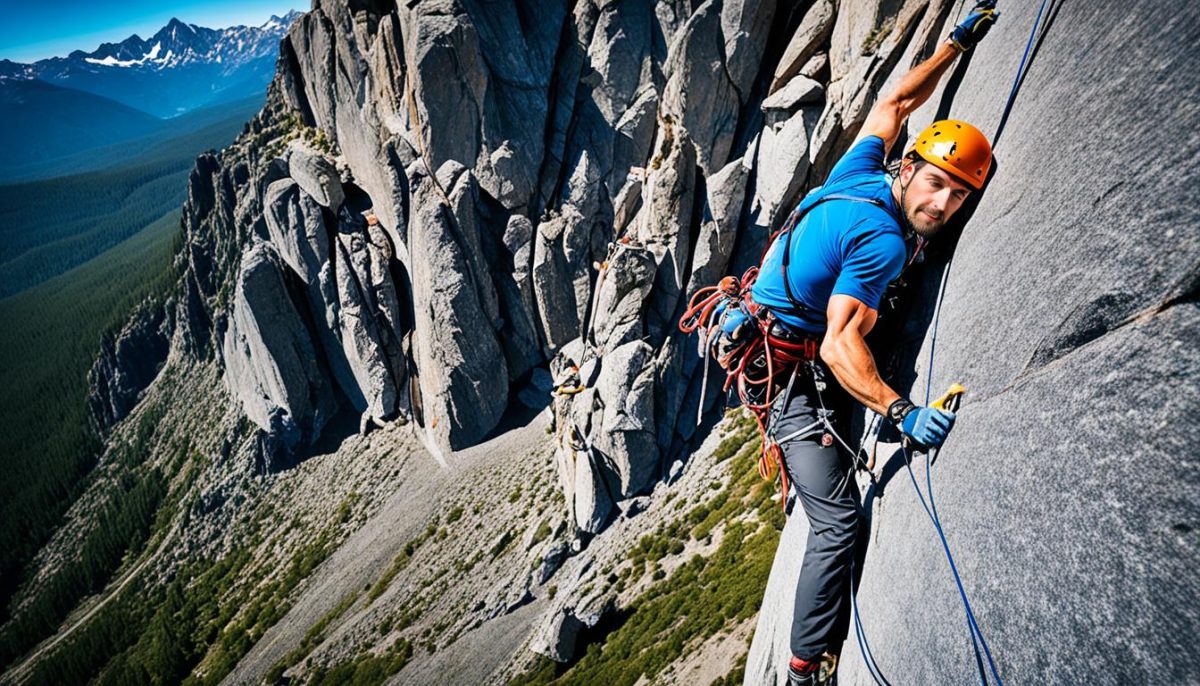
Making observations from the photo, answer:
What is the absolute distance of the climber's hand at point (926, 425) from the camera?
410 cm

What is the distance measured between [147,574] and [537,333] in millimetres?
63175

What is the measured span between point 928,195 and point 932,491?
2573mm

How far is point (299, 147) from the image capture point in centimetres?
5219

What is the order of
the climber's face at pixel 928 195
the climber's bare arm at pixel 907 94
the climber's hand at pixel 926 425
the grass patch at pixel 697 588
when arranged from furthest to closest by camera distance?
the grass patch at pixel 697 588 < the climber's bare arm at pixel 907 94 < the climber's face at pixel 928 195 < the climber's hand at pixel 926 425

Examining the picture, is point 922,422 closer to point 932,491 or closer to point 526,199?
point 932,491

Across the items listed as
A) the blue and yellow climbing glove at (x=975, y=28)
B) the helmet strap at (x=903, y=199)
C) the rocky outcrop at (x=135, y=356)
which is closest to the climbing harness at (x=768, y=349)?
the helmet strap at (x=903, y=199)

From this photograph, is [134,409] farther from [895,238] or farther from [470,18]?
[895,238]

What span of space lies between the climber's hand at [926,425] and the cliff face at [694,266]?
161 mm

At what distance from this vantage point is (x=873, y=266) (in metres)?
4.50

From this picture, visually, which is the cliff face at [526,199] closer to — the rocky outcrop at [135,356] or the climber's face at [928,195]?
the climber's face at [928,195]

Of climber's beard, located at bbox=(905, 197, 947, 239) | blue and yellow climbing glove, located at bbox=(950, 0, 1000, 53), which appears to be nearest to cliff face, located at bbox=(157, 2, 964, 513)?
blue and yellow climbing glove, located at bbox=(950, 0, 1000, 53)

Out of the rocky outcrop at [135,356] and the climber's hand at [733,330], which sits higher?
the climber's hand at [733,330]

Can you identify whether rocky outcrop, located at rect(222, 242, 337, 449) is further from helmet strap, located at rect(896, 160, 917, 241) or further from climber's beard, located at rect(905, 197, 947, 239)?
climber's beard, located at rect(905, 197, 947, 239)

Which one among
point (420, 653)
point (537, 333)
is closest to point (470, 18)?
point (537, 333)
